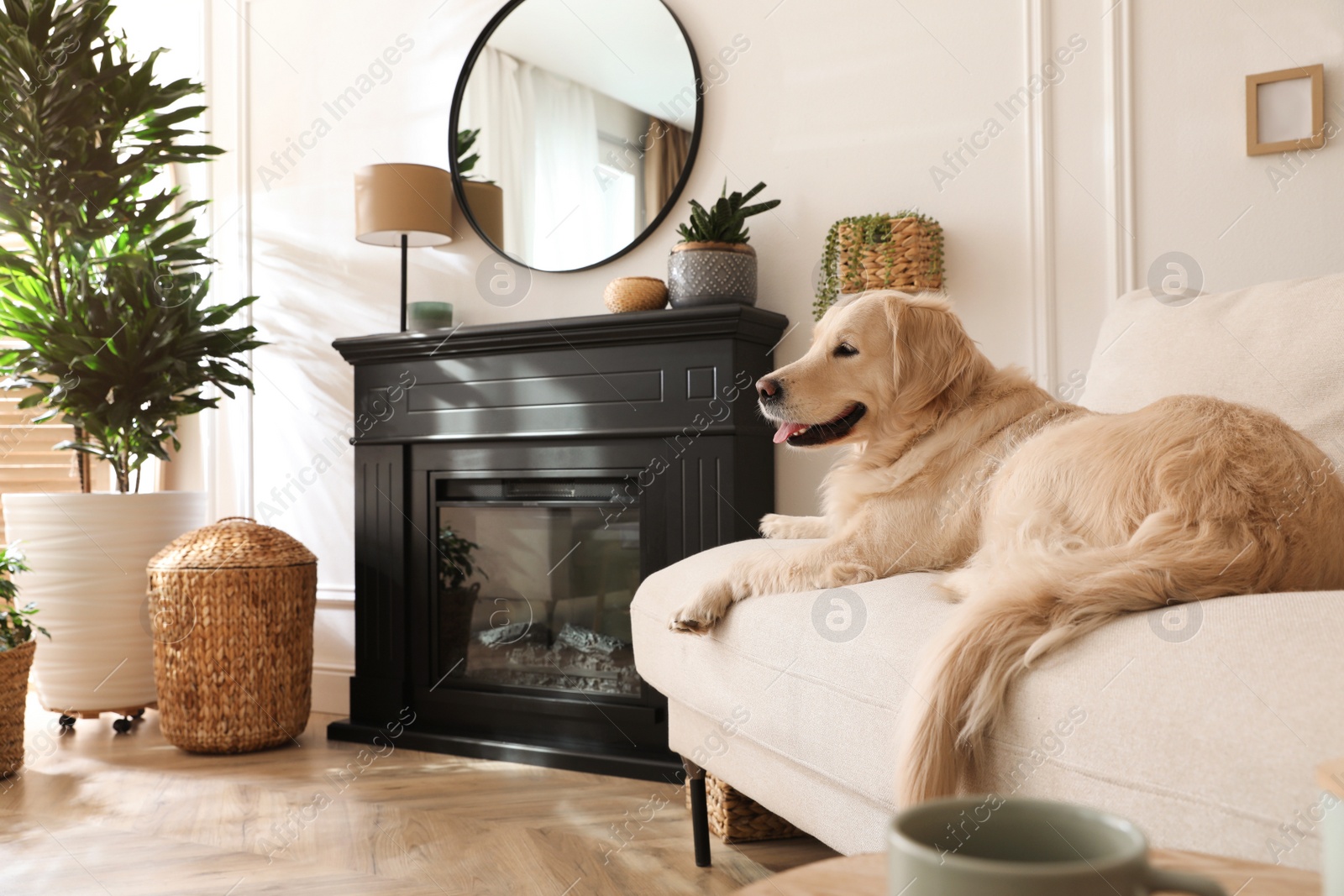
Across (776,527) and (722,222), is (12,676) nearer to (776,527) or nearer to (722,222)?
(776,527)

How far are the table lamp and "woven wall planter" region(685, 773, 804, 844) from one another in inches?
70.0

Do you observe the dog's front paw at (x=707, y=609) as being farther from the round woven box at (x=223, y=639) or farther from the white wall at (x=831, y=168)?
the round woven box at (x=223, y=639)

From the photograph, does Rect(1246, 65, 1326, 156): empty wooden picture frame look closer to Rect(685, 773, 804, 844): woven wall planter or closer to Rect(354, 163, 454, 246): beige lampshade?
Rect(685, 773, 804, 844): woven wall planter

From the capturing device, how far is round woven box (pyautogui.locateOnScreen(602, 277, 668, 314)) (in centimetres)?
262

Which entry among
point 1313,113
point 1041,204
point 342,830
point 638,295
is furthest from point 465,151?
point 1313,113

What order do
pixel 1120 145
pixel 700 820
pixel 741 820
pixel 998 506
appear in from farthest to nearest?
pixel 1120 145, pixel 741 820, pixel 700 820, pixel 998 506

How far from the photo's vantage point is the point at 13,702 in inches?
96.8

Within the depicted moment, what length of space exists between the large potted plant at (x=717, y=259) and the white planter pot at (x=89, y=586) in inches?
71.1

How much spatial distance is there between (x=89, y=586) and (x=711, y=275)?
2.10 m

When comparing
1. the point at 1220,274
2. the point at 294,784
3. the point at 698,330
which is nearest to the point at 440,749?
the point at 294,784

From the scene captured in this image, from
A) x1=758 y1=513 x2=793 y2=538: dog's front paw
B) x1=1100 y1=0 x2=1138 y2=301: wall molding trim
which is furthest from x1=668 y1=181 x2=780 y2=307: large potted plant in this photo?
x1=1100 y1=0 x2=1138 y2=301: wall molding trim

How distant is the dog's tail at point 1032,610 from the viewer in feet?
2.95

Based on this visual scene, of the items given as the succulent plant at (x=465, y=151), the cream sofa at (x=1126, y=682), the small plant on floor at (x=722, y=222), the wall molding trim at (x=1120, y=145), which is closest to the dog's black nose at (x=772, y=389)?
the cream sofa at (x=1126, y=682)

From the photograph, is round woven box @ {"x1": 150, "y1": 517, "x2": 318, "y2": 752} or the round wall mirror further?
the round wall mirror
